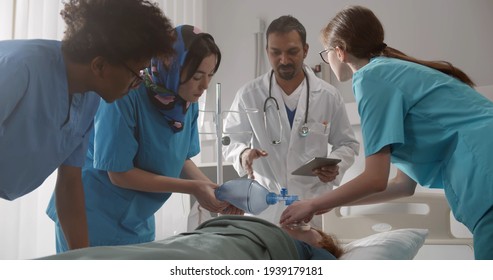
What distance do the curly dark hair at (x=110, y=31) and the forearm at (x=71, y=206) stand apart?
26 centimetres

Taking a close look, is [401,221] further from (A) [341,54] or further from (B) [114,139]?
(B) [114,139]

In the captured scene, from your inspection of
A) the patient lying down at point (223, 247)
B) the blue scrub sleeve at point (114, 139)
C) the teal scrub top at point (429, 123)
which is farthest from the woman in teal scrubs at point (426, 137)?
the blue scrub sleeve at point (114, 139)

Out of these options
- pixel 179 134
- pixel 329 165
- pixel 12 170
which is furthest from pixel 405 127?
pixel 12 170

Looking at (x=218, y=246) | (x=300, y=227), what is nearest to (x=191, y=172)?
(x=300, y=227)

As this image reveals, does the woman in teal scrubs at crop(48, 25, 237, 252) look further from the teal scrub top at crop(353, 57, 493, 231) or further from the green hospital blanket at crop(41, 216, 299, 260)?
the teal scrub top at crop(353, 57, 493, 231)

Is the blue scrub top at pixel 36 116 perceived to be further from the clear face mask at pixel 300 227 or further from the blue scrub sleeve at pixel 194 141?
the clear face mask at pixel 300 227

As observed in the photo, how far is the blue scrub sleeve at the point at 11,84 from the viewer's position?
86 cm

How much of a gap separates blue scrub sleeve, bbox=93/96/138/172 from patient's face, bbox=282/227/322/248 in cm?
50

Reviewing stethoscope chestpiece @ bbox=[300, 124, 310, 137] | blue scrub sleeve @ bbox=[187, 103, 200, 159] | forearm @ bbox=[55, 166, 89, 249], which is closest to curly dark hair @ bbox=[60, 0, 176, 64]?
forearm @ bbox=[55, 166, 89, 249]

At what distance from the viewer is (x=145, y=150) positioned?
119 centimetres

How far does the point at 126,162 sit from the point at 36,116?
0.25 m

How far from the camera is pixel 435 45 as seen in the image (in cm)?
137

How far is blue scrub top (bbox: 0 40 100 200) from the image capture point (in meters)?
0.89
